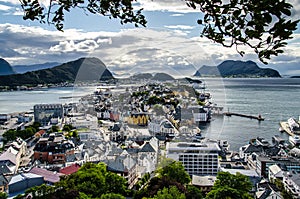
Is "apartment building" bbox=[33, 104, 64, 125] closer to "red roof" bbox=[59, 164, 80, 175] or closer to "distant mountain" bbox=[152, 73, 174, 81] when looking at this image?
"red roof" bbox=[59, 164, 80, 175]

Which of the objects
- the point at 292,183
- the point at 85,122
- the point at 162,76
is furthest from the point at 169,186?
the point at 85,122

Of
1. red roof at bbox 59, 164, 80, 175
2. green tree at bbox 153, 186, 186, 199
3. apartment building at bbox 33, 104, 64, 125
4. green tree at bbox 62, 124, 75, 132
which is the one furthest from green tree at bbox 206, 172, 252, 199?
apartment building at bbox 33, 104, 64, 125

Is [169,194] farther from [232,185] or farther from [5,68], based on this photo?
[5,68]

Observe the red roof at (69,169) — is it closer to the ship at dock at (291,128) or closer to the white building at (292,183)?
the white building at (292,183)

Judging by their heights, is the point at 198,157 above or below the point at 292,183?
above

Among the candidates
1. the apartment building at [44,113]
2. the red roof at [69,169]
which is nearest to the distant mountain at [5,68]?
the apartment building at [44,113]

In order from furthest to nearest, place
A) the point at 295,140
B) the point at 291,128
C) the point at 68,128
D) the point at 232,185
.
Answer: the point at 291,128
the point at 68,128
the point at 295,140
the point at 232,185

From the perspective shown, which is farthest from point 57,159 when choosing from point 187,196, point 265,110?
point 265,110

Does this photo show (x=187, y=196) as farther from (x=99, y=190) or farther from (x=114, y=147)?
(x=114, y=147)
